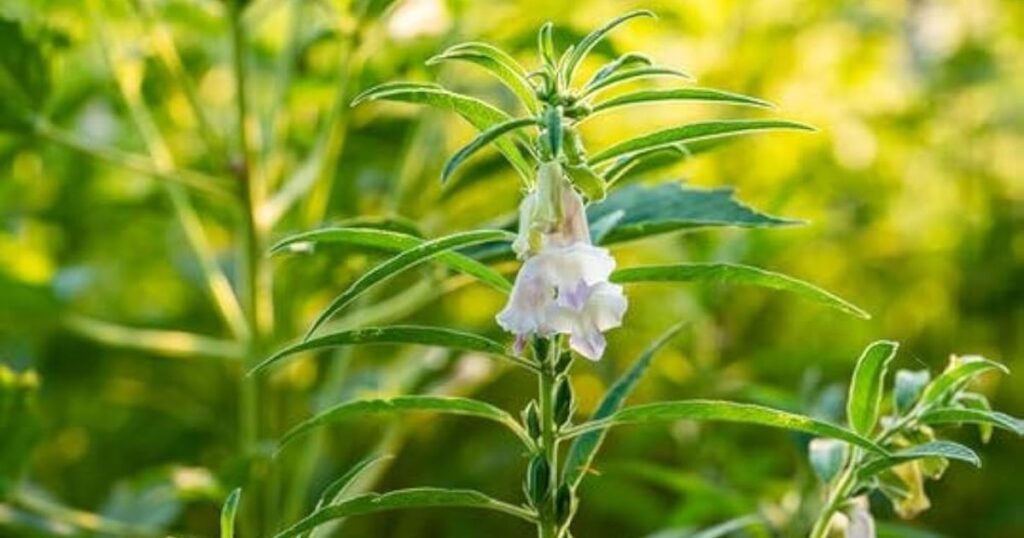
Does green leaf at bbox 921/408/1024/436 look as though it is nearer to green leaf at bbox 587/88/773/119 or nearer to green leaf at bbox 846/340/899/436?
green leaf at bbox 846/340/899/436

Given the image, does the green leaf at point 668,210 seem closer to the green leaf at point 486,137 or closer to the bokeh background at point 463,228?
the bokeh background at point 463,228

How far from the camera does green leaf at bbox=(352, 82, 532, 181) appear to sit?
25.9 inches

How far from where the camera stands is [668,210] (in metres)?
0.92

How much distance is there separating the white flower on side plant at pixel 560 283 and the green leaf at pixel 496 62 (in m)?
0.04

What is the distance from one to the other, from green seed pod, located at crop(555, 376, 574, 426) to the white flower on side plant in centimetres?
5

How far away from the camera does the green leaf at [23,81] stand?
1.19 metres

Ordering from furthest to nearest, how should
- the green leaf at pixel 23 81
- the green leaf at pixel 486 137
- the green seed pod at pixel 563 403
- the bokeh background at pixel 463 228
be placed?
1. the bokeh background at pixel 463 228
2. the green leaf at pixel 23 81
3. the green seed pod at pixel 563 403
4. the green leaf at pixel 486 137

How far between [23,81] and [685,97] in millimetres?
666

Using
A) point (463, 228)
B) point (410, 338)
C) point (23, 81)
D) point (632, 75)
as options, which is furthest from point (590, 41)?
point (463, 228)

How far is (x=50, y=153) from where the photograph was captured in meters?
1.71

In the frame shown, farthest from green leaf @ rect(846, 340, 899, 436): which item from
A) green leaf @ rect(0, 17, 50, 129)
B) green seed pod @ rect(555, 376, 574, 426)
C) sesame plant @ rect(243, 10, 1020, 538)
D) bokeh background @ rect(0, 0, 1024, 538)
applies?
green leaf @ rect(0, 17, 50, 129)

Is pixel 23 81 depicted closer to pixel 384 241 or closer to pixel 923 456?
pixel 384 241

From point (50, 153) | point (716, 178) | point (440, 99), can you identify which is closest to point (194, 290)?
point (50, 153)

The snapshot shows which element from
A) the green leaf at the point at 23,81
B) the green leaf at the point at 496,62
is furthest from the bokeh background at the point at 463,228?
the green leaf at the point at 496,62
